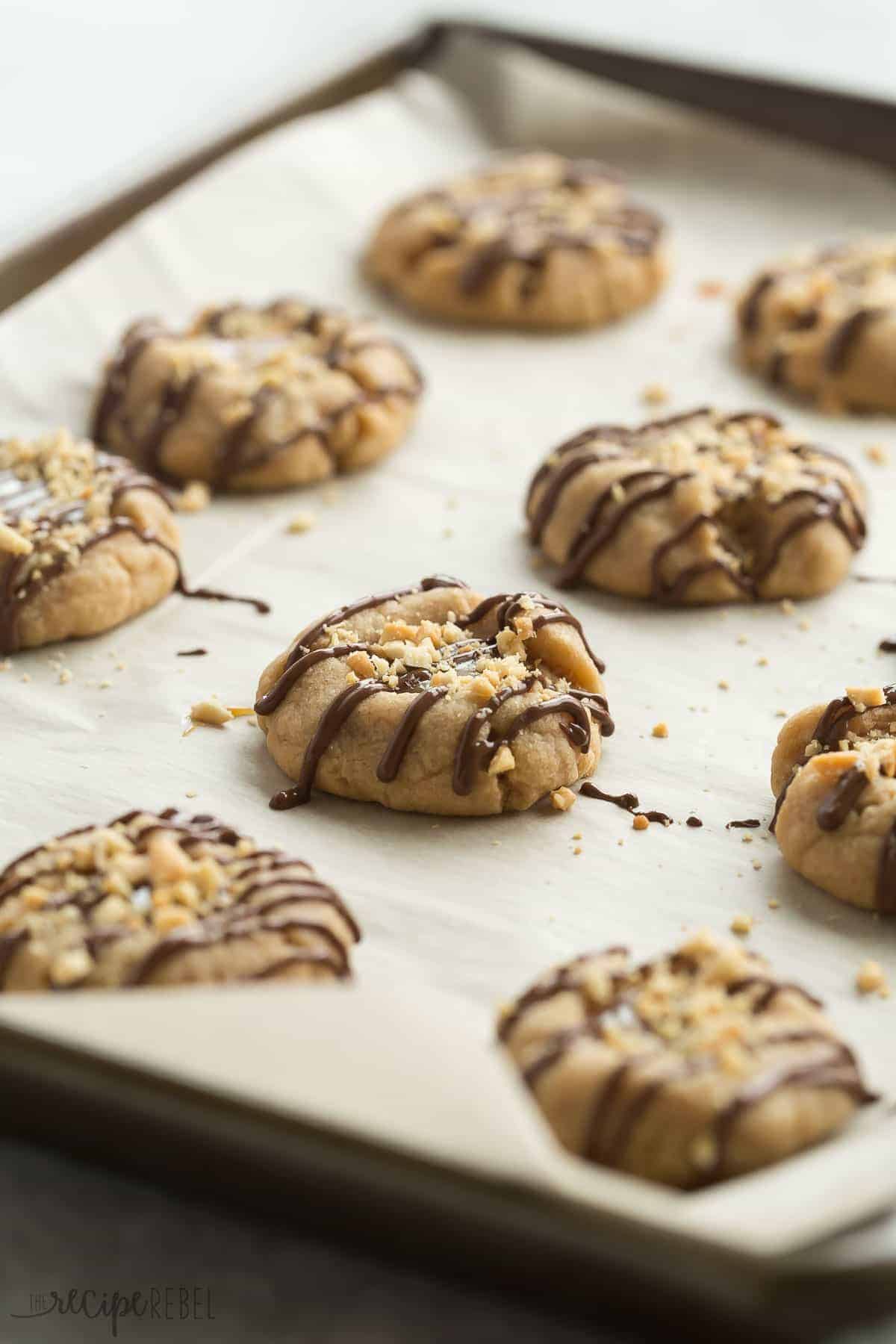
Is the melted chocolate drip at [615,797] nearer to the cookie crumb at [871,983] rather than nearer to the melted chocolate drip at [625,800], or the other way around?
the melted chocolate drip at [625,800]

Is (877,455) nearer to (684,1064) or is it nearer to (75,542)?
(75,542)

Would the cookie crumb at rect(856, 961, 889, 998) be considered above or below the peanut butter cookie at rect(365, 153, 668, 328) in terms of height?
below

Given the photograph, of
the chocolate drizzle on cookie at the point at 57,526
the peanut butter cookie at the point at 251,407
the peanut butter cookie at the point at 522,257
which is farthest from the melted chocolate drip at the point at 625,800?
the peanut butter cookie at the point at 522,257

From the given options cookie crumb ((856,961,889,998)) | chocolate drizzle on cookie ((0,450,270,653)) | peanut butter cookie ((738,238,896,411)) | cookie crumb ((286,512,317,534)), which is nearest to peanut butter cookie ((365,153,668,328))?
peanut butter cookie ((738,238,896,411))

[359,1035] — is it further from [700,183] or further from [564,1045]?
[700,183]

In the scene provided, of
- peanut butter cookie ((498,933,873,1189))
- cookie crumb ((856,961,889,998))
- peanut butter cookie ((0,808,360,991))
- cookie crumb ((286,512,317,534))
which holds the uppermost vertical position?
peanut butter cookie ((498,933,873,1189))

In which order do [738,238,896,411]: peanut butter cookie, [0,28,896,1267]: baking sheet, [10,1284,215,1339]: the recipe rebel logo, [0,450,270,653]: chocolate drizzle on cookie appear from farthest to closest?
[738,238,896,411]: peanut butter cookie → [0,450,270,653]: chocolate drizzle on cookie → [10,1284,215,1339]: the recipe rebel logo → [0,28,896,1267]: baking sheet

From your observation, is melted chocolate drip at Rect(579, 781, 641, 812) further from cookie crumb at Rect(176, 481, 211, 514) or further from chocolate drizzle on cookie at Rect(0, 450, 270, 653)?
cookie crumb at Rect(176, 481, 211, 514)
